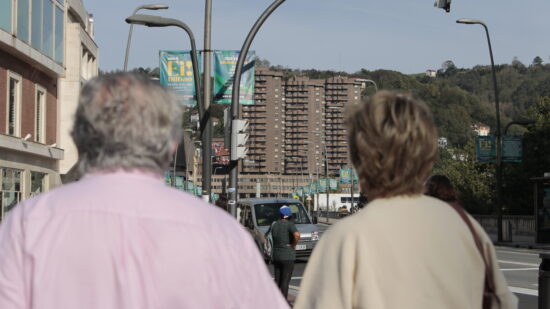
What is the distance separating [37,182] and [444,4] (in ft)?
66.1

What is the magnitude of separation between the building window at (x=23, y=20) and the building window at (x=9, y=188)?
4.37 metres

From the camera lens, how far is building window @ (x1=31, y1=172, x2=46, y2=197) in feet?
108

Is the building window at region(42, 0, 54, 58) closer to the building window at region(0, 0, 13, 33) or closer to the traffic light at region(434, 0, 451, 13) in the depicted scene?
the building window at region(0, 0, 13, 33)

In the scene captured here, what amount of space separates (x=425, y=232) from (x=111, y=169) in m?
1.14

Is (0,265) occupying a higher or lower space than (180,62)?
lower

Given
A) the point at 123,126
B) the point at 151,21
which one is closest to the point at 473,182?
the point at 151,21

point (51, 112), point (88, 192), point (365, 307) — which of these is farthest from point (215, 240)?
point (51, 112)

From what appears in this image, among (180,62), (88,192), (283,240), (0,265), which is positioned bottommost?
(283,240)

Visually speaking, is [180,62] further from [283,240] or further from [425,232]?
[425,232]

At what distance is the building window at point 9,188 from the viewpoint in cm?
2852

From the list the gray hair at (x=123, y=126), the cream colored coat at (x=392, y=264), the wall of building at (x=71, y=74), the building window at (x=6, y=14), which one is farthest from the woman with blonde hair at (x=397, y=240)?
the wall of building at (x=71, y=74)

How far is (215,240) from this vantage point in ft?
7.65

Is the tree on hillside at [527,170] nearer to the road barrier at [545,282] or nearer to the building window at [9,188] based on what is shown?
the building window at [9,188]

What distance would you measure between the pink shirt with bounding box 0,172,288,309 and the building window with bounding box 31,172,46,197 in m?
31.2
